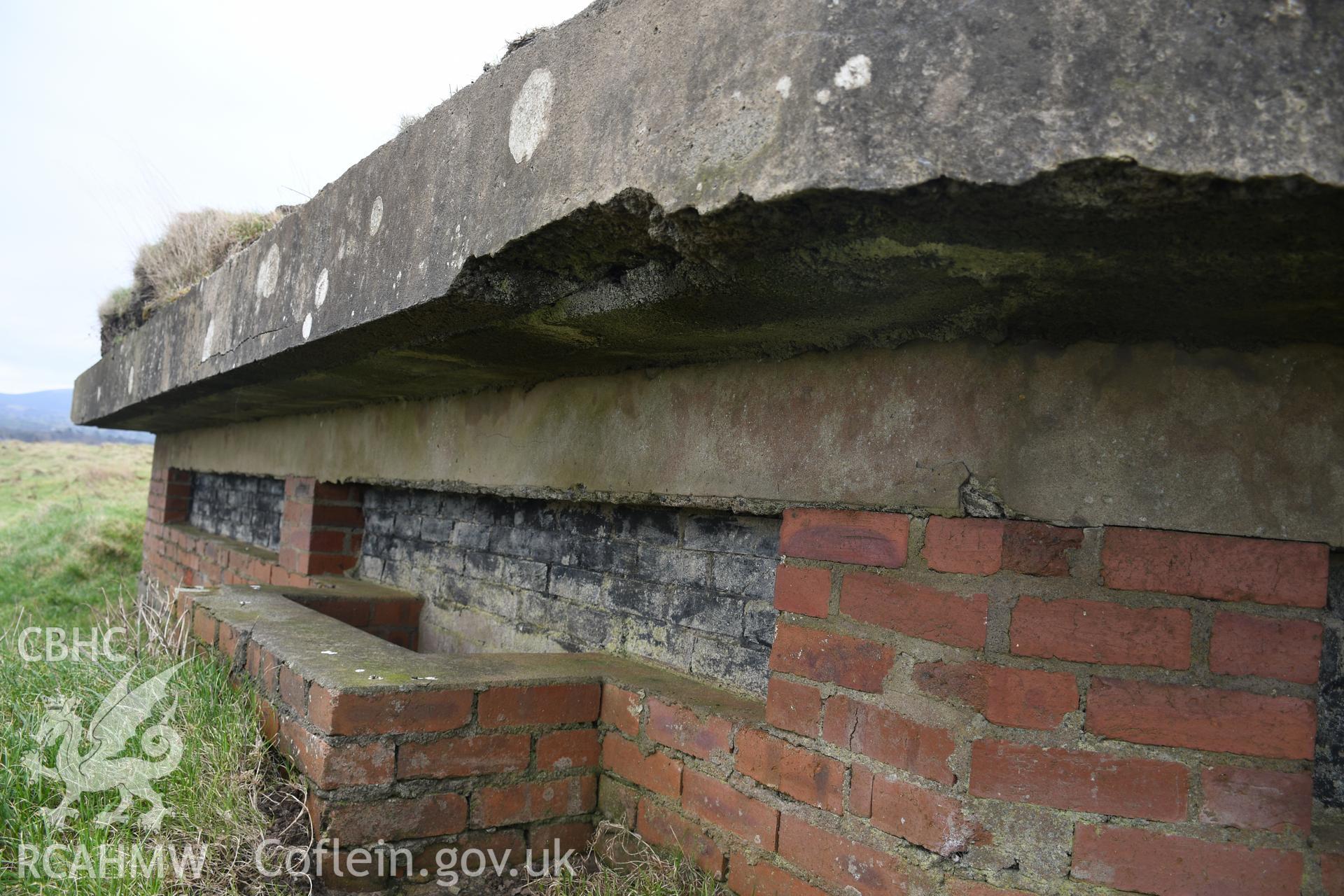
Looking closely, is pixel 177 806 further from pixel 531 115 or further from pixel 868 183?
pixel 868 183

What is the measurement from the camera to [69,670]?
2949 millimetres

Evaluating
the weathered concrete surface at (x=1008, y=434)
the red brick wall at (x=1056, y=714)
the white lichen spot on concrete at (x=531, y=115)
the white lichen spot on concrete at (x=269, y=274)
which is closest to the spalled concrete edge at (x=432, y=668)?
the red brick wall at (x=1056, y=714)

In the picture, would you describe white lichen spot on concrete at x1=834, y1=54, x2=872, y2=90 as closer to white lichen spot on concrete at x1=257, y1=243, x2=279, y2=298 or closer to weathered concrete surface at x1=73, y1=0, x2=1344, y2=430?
weathered concrete surface at x1=73, y1=0, x2=1344, y2=430

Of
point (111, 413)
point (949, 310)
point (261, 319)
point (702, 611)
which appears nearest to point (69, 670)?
point (261, 319)

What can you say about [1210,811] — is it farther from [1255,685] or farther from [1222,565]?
[1222,565]

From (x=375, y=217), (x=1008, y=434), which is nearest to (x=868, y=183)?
(x=1008, y=434)

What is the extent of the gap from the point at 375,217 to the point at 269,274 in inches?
32.0

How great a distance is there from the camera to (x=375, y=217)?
2100 mm

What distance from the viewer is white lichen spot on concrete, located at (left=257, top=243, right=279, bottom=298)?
2658mm

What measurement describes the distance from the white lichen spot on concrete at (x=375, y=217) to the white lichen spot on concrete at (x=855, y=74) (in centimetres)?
131

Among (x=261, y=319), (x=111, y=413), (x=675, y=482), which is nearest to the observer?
(x=675, y=482)

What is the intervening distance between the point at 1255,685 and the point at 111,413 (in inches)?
219

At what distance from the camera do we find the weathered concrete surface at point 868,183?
3.18 ft

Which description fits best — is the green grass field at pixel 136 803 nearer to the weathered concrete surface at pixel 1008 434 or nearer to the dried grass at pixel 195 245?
the weathered concrete surface at pixel 1008 434
